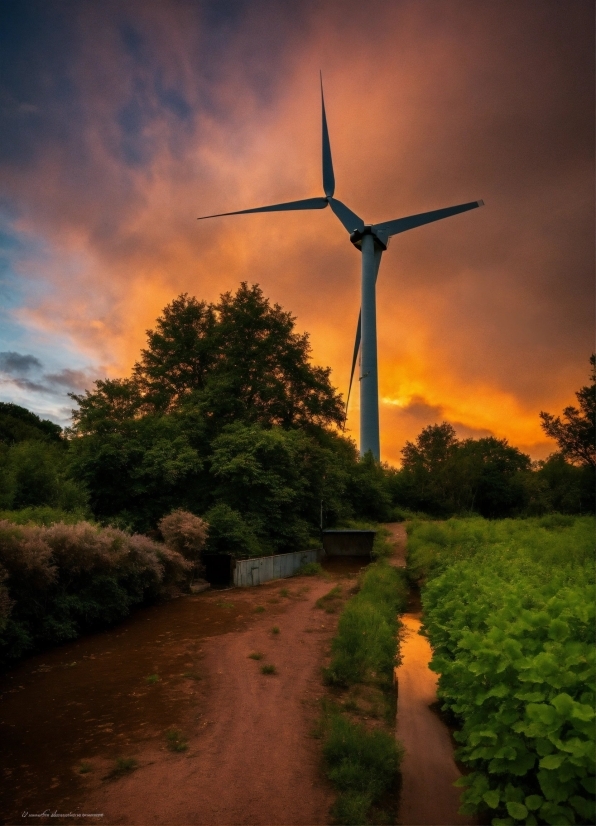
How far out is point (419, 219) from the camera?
5147 centimetres

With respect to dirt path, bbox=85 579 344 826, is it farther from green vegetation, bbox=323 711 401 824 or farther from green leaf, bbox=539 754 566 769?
green leaf, bbox=539 754 566 769

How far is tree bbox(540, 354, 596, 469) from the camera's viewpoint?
4394 centimetres

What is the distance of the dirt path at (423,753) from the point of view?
22.2 feet

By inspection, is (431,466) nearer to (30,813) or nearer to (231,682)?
(231,682)

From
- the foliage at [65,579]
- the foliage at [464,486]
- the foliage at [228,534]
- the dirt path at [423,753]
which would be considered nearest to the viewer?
the dirt path at [423,753]

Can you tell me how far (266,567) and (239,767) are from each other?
68.0 ft

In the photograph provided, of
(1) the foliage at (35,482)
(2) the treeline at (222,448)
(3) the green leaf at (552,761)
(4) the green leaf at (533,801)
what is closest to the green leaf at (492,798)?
(4) the green leaf at (533,801)

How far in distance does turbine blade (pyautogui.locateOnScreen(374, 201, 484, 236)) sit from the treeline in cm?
2156

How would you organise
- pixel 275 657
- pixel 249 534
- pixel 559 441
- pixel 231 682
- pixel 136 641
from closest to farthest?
1. pixel 231 682
2. pixel 275 657
3. pixel 136 641
4. pixel 249 534
5. pixel 559 441

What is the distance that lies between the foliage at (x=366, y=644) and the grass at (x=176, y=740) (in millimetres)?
4018

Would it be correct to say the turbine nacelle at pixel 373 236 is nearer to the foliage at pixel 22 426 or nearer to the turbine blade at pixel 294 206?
the turbine blade at pixel 294 206

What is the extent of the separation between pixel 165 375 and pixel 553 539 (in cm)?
2738

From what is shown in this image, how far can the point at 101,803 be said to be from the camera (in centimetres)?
647

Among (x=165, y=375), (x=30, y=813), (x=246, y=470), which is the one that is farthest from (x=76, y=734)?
(x=165, y=375)
